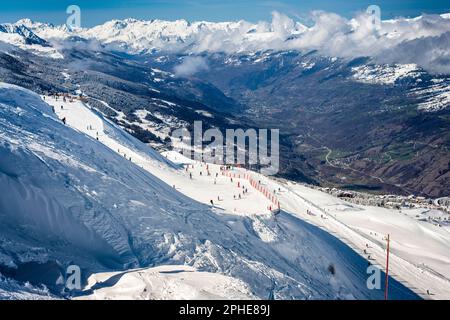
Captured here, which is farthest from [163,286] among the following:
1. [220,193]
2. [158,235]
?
[220,193]

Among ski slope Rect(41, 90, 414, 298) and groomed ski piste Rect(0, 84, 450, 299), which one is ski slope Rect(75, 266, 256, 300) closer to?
Answer: groomed ski piste Rect(0, 84, 450, 299)

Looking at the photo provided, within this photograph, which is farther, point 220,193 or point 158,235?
point 220,193

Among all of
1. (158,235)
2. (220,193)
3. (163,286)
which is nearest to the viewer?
(163,286)

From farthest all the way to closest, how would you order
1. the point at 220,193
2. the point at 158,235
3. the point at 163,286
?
1. the point at 220,193
2. the point at 158,235
3. the point at 163,286

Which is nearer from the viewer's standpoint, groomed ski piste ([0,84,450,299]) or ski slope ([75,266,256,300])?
ski slope ([75,266,256,300])

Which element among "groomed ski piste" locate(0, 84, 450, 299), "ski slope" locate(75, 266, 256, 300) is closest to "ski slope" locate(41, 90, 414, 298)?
"groomed ski piste" locate(0, 84, 450, 299)

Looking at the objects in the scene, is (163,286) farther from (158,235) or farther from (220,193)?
(220,193)

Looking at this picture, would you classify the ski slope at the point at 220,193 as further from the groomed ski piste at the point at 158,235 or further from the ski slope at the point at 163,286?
the ski slope at the point at 163,286
